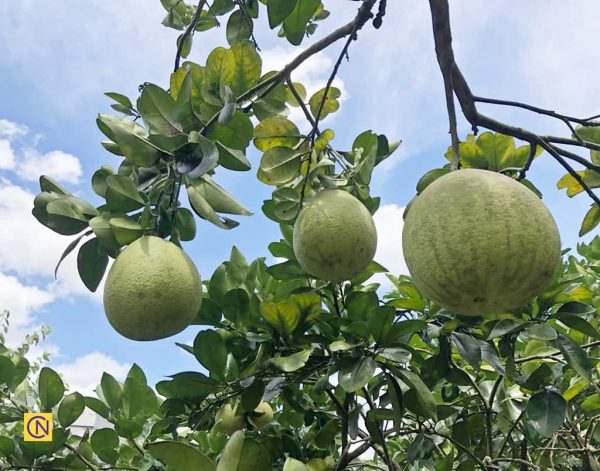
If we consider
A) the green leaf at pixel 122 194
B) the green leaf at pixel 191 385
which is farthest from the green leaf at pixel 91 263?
the green leaf at pixel 191 385

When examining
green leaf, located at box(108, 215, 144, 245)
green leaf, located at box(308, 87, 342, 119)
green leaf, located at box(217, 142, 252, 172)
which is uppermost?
green leaf, located at box(308, 87, 342, 119)

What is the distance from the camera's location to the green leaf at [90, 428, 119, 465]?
195 centimetres

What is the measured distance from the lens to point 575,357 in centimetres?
158

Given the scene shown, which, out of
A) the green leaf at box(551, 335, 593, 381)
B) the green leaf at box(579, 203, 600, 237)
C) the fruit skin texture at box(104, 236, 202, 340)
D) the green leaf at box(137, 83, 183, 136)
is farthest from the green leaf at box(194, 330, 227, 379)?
the green leaf at box(579, 203, 600, 237)

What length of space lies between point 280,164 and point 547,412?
102 cm

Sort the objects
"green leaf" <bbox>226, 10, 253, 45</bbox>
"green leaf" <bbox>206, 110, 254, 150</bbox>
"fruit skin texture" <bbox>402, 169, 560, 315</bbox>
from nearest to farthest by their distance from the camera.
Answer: "fruit skin texture" <bbox>402, 169, 560, 315</bbox>
"green leaf" <bbox>206, 110, 254, 150</bbox>
"green leaf" <bbox>226, 10, 253, 45</bbox>

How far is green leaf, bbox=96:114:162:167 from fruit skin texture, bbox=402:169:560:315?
0.68 m

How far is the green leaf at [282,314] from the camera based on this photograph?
63.4 inches

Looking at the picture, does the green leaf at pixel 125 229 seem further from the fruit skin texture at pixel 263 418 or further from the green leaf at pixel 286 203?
the fruit skin texture at pixel 263 418

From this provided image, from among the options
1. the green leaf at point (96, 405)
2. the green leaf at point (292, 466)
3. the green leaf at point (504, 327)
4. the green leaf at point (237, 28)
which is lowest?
the green leaf at point (292, 466)

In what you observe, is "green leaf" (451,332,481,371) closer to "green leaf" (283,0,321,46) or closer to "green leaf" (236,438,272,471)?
"green leaf" (236,438,272,471)

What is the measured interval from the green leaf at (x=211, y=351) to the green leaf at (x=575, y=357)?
0.95 meters

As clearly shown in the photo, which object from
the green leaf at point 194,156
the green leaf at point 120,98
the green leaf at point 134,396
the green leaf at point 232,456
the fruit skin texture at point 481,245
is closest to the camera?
the fruit skin texture at point 481,245

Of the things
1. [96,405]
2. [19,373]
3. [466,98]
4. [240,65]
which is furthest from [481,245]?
[19,373]
